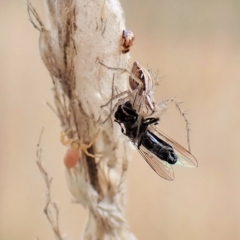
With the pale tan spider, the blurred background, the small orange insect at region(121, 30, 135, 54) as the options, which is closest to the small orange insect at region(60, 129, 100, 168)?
the pale tan spider

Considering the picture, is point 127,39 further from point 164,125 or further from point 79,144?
point 164,125

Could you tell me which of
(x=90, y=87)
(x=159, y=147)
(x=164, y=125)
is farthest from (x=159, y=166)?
(x=164, y=125)

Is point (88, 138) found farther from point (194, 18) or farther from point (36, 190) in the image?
point (194, 18)

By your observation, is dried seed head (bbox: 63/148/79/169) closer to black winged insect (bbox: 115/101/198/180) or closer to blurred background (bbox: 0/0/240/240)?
black winged insect (bbox: 115/101/198/180)

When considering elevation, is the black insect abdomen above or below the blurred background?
below

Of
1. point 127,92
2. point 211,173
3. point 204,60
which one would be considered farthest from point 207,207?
point 127,92

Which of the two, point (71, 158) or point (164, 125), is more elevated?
point (164, 125)
